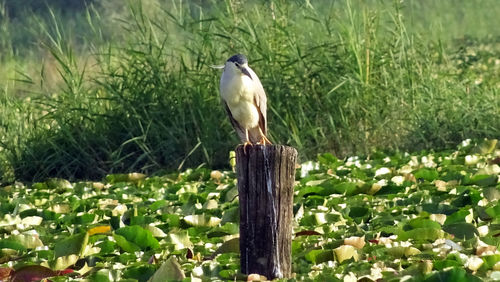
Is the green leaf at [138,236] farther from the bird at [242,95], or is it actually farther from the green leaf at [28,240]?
the bird at [242,95]

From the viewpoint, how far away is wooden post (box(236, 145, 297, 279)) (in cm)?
354

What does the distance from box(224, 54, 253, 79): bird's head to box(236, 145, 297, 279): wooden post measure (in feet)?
5.45

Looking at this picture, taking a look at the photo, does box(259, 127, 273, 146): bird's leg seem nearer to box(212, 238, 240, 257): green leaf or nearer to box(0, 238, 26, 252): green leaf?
box(212, 238, 240, 257): green leaf

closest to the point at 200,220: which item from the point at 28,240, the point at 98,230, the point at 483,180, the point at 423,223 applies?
the point at 98,230

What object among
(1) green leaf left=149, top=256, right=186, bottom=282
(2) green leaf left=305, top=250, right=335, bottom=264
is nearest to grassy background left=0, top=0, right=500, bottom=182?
(2) green leaf left=305, top=250, right=335, bottom=264

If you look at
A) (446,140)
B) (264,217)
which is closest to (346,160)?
(446,140)

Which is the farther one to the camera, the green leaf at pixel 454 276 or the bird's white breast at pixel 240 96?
the bird's white breast at pixel 240 96

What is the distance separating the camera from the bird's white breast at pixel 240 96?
5.34m

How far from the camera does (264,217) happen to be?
3570 mm

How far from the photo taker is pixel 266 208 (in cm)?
356

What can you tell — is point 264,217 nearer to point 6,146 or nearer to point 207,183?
point 207,183

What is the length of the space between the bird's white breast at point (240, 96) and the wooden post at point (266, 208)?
1.78 meters

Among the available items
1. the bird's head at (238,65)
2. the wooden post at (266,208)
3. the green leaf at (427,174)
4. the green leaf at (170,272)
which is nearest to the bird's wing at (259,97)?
the bird's head at (238,65)

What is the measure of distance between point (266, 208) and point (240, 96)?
192 centimetres
